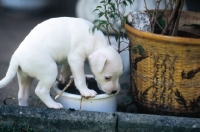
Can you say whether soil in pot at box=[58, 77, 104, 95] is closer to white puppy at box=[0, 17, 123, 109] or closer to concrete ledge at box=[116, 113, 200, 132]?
white puppy at box=[0, 17, 123, 109]

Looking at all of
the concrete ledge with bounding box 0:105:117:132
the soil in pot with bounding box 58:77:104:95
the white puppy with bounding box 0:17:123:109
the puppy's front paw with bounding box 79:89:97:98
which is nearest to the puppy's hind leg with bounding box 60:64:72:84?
the soil in pot with bounding box 58:77:104:95

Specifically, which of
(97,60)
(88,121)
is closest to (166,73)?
(97,60)

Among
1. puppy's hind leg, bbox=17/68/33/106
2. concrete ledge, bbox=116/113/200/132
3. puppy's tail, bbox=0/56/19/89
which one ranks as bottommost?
concrete ledge, bbox=116/113/200/132

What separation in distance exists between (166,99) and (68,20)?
95cm

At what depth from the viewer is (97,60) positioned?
2.92 meters

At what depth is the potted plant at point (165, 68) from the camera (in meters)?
2.88

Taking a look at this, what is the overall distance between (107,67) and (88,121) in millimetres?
414

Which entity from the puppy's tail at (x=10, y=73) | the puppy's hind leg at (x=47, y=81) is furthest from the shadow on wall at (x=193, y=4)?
the puppy's tail at (x=10, y=73)

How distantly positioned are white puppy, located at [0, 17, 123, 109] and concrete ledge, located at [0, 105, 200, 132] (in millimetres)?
145

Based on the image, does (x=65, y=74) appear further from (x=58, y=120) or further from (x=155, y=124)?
(x=155, y=124)

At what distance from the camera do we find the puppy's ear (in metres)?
2.91

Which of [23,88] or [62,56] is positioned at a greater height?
[62,56]

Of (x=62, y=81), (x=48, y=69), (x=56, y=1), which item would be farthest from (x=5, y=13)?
(x=48, y=69)

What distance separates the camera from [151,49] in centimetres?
297
